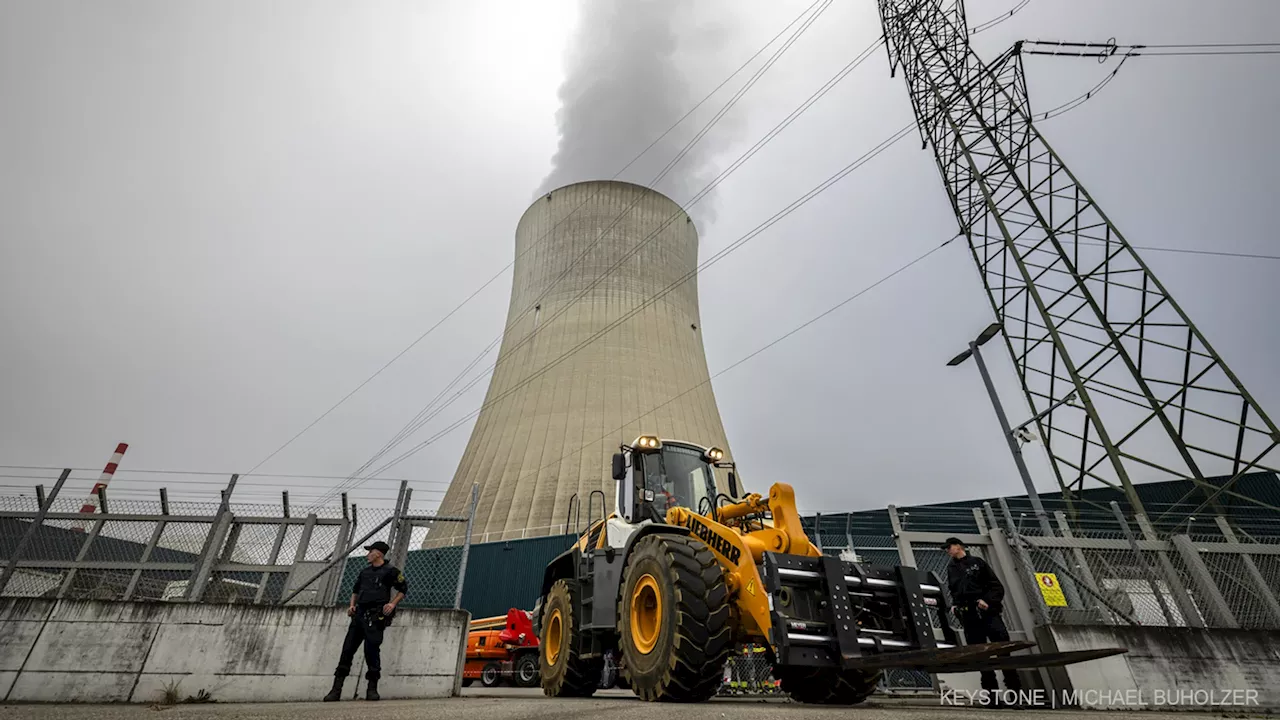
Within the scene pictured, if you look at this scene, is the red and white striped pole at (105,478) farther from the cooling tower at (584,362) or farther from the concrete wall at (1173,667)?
the concrete wall at (1173,667)

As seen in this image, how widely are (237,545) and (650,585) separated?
3528mm

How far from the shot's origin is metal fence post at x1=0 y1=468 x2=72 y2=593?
4223 millimetres

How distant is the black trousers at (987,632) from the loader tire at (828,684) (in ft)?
3.11

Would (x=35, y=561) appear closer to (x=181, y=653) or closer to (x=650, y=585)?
(x=181, y=653)

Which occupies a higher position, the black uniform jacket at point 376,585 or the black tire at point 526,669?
the black uniform jacket at point 376,585

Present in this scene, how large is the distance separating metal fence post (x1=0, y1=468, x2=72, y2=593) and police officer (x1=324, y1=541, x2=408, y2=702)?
269cm

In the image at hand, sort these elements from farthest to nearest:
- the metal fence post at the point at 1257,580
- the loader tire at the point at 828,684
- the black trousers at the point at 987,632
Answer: the metal fence post at the point at 1257,580 < the black trousers at the point at 987,632 < the loader tire at the point at 828,684

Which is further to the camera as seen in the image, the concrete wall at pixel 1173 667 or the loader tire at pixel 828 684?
the concrete wall at pixel 1173 667

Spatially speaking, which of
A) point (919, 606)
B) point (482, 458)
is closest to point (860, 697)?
point (919, 606)

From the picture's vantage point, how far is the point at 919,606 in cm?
312

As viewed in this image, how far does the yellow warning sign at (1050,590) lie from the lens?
4.18m

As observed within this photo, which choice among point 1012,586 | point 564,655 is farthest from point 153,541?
point 1012,586

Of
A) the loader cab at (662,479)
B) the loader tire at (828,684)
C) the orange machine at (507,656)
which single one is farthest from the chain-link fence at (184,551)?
the orange machine at (507,656)

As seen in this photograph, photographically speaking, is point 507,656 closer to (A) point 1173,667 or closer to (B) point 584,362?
(B) point 584,362
